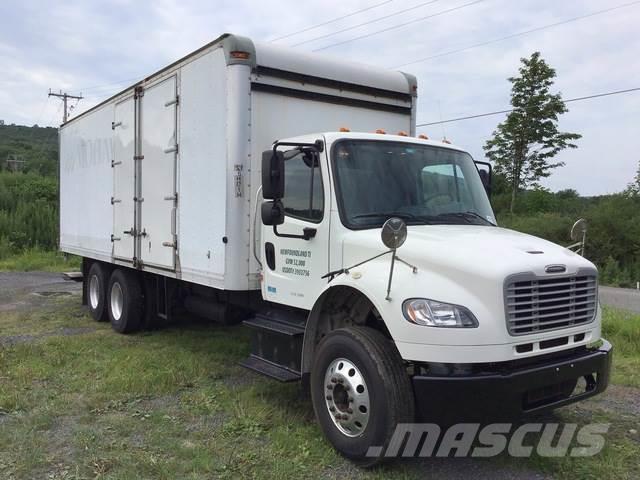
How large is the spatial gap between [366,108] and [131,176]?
11.4 ft

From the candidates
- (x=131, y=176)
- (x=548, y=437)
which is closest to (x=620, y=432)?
(x=548, y=437)

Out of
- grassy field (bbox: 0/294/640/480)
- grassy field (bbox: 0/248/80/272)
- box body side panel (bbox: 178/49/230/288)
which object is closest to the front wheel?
grassy field (bbox: 0/294/640/480)

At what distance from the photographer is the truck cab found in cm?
381

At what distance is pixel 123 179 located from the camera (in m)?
8.44

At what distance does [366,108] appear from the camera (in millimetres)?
6574

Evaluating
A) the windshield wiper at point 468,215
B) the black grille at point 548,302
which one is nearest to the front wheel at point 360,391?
the black grille at point 548,302

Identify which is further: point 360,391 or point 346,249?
point 346,249

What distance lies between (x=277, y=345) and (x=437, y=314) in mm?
1925

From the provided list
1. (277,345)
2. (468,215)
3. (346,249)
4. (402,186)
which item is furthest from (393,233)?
(277,345)

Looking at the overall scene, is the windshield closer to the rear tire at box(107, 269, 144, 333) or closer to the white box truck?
the white box truck

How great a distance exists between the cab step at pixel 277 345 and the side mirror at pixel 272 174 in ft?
3.95

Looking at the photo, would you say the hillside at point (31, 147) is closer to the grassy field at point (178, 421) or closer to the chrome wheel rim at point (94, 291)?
the chrome wheel rim at point (94, 291)

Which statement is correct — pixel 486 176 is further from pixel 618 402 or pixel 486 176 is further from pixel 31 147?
pixel 31 147

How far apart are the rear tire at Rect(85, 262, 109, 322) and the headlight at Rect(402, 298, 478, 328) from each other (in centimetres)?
689
